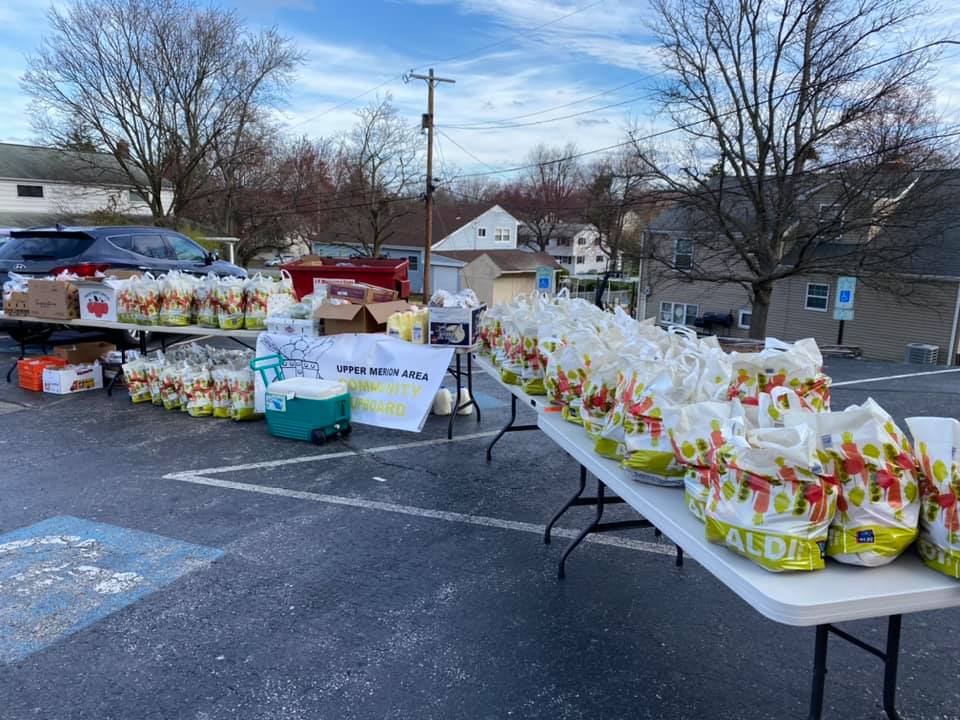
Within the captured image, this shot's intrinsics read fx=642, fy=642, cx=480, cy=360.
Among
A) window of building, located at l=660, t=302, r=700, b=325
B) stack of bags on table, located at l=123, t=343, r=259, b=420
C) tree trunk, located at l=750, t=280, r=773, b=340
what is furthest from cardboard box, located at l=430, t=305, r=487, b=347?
window of building, located at l=660, t=302, r=700, b=325

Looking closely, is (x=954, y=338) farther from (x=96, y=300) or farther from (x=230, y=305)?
(x=96, y=300)

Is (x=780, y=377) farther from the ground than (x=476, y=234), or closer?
closer

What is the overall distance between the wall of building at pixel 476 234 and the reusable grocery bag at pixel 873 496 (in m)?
40.2

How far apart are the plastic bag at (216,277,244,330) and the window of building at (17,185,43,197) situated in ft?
120

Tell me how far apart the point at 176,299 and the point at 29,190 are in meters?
36.4

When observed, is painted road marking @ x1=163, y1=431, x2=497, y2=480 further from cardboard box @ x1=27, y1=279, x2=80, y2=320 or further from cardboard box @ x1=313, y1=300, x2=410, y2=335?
cardboard box @ x1=27, y1=279, x2=80, y2=320

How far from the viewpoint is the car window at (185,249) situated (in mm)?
10141

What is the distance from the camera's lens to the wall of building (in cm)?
4275

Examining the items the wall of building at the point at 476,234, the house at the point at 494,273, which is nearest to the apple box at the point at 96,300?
the house at the point at 494,273

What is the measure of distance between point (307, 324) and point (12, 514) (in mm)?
2866

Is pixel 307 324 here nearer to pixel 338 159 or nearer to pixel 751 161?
pixel 751 161

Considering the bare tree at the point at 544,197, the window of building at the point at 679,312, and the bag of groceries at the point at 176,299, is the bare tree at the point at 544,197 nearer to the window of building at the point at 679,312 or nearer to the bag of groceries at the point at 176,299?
the window of building at the point at 679,312

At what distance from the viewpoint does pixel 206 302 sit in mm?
6777

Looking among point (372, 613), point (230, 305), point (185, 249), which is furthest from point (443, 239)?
point (372, 613)
